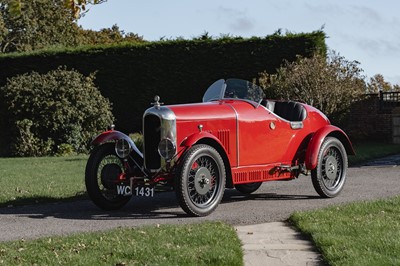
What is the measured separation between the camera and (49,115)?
881 inches

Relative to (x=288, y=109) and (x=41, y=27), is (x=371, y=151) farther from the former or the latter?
(x=41, y=27)

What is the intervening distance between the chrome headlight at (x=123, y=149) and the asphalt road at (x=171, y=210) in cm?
76

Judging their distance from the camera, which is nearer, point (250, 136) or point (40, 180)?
point (250, 136)

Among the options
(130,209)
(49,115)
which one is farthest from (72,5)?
(49,115)

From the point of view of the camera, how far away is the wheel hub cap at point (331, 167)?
429 inches

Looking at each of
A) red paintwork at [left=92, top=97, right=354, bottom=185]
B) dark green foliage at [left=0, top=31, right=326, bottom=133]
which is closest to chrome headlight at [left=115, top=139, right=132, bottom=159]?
red paintwork at [left=92, top=97, right=354, bottom=185]

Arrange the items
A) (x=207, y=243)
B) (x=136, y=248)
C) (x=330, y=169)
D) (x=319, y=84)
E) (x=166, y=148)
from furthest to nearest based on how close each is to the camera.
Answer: (x=319, y=84), (x=330, y=169), (x=166, y=148), (x=207, y=243), (x=136, y=248)

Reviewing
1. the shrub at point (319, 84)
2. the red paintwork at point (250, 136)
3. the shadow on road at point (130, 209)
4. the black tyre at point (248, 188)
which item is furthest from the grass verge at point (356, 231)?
the shrub at point (319, 84)

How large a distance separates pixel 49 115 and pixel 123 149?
1282 cm

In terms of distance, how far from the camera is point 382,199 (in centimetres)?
1001

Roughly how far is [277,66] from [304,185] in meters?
Result: 11.9

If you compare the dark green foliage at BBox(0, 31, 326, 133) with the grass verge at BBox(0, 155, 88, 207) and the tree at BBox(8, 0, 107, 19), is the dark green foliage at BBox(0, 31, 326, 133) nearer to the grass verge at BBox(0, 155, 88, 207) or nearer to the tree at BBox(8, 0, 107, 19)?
the grass verge at BBox(0, 155, 88, 207)

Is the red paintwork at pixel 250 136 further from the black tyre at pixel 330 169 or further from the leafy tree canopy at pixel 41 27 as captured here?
the leafy tree canopy at pixel 41 27

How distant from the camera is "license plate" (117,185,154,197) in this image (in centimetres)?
955
